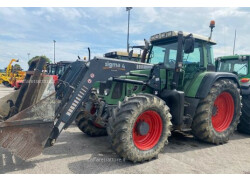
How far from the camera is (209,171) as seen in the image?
11.7 feet

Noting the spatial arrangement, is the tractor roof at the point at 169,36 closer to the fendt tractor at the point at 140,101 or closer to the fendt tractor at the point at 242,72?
the fendt tractor at the point at 140,101

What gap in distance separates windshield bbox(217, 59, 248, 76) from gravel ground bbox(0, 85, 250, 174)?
2.73 metres

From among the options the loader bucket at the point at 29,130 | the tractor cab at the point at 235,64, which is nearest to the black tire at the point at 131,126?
the loader bucket at the point at 29,130

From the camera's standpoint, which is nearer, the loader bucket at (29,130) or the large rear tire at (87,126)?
the loader bucket at (29,130)

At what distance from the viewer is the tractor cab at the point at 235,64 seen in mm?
6789

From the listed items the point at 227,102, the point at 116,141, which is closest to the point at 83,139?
the point at 116,141

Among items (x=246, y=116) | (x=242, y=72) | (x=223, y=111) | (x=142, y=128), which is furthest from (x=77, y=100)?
(x=242, y=72)

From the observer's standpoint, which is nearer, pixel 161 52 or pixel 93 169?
pixel 93 169

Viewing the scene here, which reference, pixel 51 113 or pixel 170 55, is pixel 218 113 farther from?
pixel 51 113

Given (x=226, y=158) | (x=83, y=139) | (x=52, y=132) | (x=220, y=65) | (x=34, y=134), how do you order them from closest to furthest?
1. (x=34, y=134)
2. (x=52, y=132)
3. (x=226, y=158)
4. (x=83, y=139)
5. (x=220, y=65)

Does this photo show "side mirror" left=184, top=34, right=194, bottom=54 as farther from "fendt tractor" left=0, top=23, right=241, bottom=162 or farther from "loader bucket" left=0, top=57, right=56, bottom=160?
"loader bucket" left=0, top=57, right=56, bottom=160

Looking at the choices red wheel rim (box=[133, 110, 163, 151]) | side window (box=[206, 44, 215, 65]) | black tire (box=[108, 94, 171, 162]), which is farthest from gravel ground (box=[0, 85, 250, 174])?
side window (box=[206, 44, 215, 65])

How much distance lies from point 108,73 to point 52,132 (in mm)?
1579

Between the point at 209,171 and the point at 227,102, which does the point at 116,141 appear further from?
the point at 227,102
